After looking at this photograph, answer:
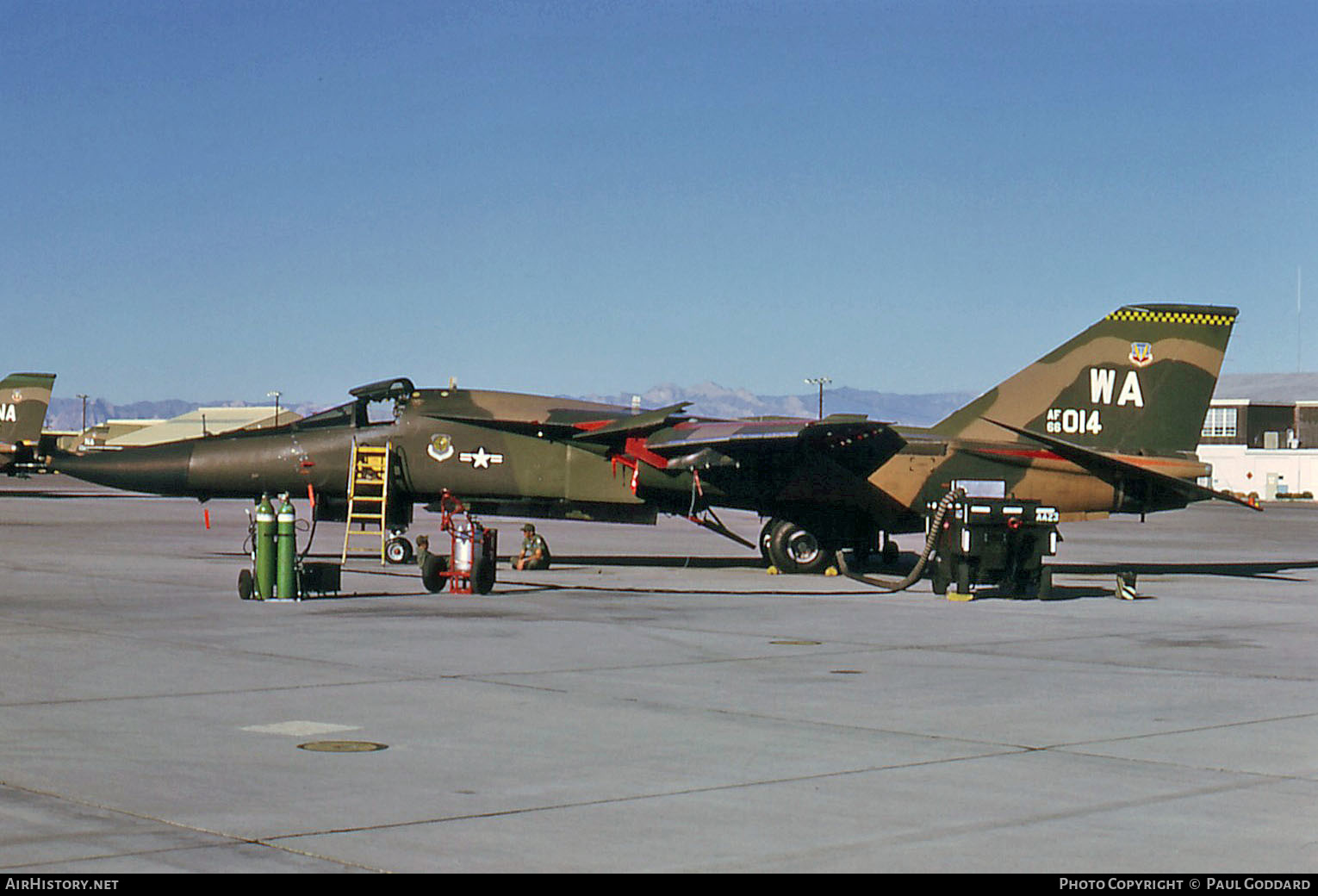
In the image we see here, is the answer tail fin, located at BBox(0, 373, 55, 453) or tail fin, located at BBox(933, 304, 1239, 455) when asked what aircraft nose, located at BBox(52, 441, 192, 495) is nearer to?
tail fin, located at BBox(933, 304, 1239, 455)

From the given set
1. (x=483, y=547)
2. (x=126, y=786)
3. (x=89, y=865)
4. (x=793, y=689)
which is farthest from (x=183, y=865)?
(x=483, y=547)

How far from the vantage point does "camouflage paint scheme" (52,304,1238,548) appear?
84.5ft

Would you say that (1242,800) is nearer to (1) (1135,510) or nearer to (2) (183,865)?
(2) (183,865)

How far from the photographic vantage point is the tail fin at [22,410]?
5934cm

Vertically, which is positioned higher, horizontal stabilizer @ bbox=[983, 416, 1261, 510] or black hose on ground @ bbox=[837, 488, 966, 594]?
horizontal stabilizer @ bbox=[983, 416, 1261, 510]

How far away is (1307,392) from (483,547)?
161 metres

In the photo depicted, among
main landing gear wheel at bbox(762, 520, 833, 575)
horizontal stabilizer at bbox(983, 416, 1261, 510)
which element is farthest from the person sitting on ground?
horizontal stabilizer at bbox(983, 416, 1261, 510)

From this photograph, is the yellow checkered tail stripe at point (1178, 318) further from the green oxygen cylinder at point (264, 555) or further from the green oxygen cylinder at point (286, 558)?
the green oxygen cylinder at point (264, 555)

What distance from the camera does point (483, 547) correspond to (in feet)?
68.3

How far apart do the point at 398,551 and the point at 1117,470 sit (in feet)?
41.3

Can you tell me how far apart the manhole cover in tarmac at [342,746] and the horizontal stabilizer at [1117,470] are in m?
17.8

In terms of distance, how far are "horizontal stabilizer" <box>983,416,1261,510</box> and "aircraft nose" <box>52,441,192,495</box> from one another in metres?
14.3

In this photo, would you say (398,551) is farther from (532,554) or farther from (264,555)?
(264,555)

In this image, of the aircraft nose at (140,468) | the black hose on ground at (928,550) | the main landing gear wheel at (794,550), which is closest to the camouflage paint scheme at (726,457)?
the aircraft nose at (140,468)
